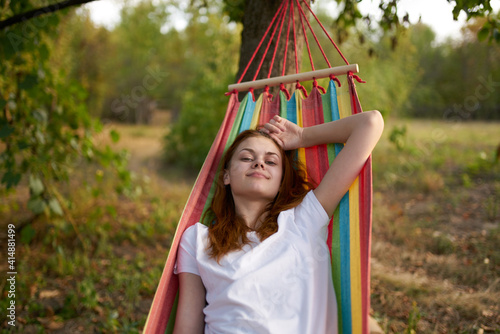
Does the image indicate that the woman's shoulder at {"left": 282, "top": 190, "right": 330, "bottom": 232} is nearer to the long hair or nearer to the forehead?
the long hair

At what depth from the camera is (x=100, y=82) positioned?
1153cm

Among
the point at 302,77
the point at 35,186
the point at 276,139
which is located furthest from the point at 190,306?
the point at 35,186

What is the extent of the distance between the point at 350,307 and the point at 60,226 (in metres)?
2.27

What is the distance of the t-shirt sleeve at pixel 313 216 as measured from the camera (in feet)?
4.63

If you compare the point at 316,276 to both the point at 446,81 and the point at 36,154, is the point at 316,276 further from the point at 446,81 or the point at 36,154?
the point at 446,81

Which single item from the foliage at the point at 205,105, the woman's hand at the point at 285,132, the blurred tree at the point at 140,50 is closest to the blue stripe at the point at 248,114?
the woman's hand at the point at 285,132

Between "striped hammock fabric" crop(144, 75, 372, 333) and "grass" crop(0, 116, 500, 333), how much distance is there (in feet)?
2.24

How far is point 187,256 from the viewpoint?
4.61 feet

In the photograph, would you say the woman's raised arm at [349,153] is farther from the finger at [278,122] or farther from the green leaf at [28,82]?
the green leaf at [28,82]

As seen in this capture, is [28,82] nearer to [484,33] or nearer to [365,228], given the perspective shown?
[365,228]

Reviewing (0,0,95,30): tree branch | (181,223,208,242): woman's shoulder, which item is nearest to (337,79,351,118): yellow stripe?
(181,223,208,242): woman's shoulder

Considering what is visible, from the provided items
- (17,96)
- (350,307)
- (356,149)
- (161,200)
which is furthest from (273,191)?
(161,200)

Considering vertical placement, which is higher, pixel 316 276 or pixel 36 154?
pixel 36 154

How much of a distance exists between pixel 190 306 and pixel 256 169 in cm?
57
